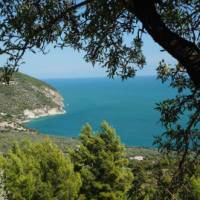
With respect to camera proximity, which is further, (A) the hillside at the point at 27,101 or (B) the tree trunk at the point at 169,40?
(A) the hillside at the point at 27,101

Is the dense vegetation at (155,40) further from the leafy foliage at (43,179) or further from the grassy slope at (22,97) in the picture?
the grassy slope at (22,97)

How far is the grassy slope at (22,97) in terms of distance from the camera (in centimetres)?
15138

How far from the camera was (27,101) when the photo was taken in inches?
6299

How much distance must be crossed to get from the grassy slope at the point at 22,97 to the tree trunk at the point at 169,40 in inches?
5527

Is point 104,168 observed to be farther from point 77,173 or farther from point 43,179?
point 43,179

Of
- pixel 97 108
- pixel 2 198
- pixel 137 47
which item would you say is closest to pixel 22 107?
pixel 97 108

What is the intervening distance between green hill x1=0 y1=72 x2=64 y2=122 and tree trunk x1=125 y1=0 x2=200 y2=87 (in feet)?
434

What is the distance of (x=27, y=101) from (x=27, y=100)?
359mm

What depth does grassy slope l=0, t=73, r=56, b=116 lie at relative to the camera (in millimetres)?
151375

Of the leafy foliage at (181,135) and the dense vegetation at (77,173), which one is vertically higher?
the leafy foliage at (181,135)

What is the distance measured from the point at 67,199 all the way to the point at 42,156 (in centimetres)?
296

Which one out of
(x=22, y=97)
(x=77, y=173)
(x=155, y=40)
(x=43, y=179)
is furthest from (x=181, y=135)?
(x=22, y=97)

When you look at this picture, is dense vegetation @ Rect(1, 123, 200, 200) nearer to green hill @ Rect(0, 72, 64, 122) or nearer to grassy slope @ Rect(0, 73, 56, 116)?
green hill @ Rect(0, 72, 64, 122)

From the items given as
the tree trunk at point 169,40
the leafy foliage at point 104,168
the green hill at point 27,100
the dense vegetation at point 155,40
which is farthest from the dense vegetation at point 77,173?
the green hill at point 27,100
